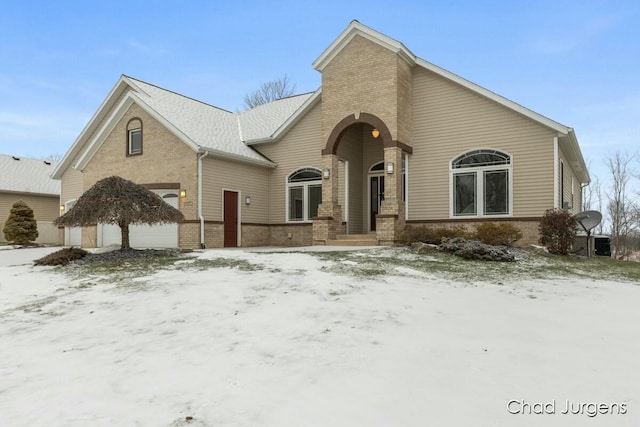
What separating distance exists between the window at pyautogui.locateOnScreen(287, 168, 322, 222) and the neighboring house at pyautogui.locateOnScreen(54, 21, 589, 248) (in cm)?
4

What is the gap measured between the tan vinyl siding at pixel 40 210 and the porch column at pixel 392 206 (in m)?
21.7

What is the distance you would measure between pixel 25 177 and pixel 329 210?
25.0 meters

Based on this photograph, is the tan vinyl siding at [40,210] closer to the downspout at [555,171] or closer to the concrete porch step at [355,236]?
the concrete porch step at [355,236]

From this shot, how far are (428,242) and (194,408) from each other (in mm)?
11082

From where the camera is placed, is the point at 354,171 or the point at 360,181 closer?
the point at 354,171

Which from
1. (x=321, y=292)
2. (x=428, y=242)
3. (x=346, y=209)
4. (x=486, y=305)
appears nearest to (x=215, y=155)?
(x=346, y=209)

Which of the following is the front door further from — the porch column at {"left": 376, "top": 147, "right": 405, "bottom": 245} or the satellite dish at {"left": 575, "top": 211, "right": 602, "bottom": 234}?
the satellite dish at {"left": 575, "top": 211, "right": 602, "bottom": 234}

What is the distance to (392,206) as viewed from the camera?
15125mm

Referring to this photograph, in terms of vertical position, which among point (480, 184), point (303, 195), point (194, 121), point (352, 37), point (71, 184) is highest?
point (352, 37)

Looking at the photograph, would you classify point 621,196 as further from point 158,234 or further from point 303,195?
point 158,234

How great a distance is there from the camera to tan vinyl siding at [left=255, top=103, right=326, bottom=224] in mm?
18156

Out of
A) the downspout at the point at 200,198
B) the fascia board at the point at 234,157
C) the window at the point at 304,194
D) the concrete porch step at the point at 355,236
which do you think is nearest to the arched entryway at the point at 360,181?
the concrete porch step at the point at 355,236

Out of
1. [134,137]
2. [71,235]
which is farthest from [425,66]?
[71,235]

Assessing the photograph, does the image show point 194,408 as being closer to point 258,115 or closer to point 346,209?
point 346,209
